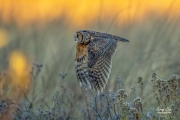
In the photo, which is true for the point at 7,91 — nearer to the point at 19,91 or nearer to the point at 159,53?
the point at 19,91

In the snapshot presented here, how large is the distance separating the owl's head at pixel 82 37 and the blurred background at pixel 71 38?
2.08ft

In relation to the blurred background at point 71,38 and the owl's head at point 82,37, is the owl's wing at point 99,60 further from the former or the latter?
the blurred background at point 71,38

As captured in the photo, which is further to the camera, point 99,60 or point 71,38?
point 71,38

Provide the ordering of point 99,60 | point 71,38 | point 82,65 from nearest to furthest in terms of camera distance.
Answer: point 82,65 < point 99,60 < point 71,38

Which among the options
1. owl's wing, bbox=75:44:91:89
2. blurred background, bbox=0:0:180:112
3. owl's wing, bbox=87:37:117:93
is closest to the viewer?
owl's wing, bbox=75:44:91:89

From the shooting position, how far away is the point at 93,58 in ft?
15.7

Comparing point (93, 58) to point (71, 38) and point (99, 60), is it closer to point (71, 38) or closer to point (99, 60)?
point (99, 60)

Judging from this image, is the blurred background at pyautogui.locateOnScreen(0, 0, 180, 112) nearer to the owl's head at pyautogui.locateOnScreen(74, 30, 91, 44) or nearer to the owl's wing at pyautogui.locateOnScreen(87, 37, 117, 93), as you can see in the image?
the owl's wing at pyautogui.locateOnScreen(87, 37, 117, 93)

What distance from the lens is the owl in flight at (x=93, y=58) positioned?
459cm

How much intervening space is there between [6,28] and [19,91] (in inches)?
54.5

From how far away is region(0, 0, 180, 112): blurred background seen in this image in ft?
17.6

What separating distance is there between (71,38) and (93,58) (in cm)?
170

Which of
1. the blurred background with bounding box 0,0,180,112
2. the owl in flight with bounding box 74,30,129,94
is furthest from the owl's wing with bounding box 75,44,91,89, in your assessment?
the blurred background with bounding box 0,0,180,112

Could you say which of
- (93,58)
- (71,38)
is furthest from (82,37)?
(71,38)
